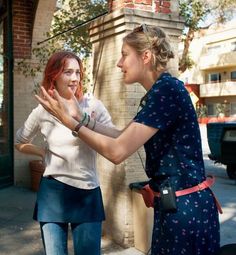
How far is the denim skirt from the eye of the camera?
2656 millimetres

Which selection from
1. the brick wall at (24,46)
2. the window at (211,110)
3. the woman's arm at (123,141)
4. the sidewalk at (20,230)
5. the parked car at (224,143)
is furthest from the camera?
the window at (211,110)

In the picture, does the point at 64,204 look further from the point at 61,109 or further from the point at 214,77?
the point at 214,77

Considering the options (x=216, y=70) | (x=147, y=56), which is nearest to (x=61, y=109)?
(x=147, y=56)

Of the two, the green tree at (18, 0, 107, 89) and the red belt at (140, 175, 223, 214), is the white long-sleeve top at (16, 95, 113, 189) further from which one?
the green tree at (18, 0, 107, 89)

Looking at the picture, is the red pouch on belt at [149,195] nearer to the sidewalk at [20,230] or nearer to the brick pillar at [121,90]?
the brick pillar at [121,90]

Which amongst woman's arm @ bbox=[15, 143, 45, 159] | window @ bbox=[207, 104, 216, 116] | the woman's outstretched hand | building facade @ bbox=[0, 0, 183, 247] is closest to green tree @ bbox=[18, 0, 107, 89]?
building facade @ bbox=[0, 0, 183, 247]

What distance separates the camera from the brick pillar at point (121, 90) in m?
4.89

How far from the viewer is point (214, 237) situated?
6.77 ft

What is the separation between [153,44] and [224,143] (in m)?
9.25

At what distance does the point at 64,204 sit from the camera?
2662 mm

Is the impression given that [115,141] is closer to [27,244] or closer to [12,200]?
[27,244]

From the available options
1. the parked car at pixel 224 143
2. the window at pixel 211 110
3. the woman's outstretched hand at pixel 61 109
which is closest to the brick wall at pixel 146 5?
the woman's outstretched hand at pixel 61 109

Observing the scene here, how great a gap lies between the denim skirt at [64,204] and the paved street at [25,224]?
2.35m

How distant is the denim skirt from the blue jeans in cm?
5
